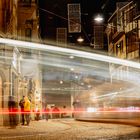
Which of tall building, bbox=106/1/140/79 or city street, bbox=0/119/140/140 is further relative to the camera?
tall building, bbox=106/1/140/79

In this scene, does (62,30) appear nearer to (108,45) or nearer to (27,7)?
(27,7)

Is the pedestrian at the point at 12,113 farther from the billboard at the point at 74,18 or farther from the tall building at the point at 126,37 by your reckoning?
the tall building at the point at 126,37

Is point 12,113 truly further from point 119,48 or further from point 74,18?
point 119,48

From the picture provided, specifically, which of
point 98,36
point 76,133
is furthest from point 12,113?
point 76,133

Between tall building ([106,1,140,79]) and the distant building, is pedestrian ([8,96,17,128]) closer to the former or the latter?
the distant building

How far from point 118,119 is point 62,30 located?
869 cm

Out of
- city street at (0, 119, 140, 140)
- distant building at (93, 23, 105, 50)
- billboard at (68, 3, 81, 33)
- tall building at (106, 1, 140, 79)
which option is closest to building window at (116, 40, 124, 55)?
tall building at (106, 1, 140, 79)

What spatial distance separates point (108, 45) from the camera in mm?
69750

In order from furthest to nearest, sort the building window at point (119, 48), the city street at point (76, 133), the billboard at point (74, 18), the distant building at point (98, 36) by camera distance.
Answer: the building window at point (119, 48), the distant building at point (98, 36), the billboard at point (74, 18), the city street at point (76, 133)

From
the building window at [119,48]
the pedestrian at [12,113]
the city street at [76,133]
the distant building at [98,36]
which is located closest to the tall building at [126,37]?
the building window at [119,48]

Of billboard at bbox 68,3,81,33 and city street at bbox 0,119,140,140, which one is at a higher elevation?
billboard at bbox 68,3,81,33

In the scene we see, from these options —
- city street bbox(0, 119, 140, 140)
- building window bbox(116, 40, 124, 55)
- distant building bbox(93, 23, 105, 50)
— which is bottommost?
city street bbox(0, 119, 140, 140)

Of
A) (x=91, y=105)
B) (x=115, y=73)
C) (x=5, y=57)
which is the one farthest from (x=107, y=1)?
(x=5, y=57)

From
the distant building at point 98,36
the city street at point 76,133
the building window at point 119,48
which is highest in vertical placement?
the building window at point 119,48
